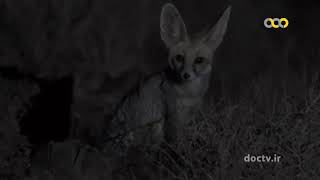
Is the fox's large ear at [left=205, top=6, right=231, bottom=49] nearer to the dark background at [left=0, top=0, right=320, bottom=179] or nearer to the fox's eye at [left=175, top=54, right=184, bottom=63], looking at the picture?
the fox's eye at [left=175, top=54, right=184, bottom=63]

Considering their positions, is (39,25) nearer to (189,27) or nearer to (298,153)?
(189,27)

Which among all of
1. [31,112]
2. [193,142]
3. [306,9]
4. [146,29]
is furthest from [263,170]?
[306,9]

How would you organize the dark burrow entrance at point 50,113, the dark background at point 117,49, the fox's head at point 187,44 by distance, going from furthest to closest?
the dark burrow entrance at point 50,113
the dark background at point 117,49
the fox's head at point 187,44

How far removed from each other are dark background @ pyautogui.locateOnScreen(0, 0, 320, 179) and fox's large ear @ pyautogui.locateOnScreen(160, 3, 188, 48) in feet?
2.19

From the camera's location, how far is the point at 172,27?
688 cm

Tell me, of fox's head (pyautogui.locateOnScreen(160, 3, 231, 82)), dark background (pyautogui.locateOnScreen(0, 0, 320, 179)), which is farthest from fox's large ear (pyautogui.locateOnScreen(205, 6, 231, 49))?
dark background (pyautogui.locateOnScreen(0, 0, 320, 179))

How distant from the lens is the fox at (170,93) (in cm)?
679

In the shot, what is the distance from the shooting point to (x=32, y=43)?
824 centimetres

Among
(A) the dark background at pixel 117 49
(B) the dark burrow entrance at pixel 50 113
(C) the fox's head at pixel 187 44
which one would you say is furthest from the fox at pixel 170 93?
(B) the dark burrow entrance at pixel 50 113

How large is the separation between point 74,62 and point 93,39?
0.58 meters

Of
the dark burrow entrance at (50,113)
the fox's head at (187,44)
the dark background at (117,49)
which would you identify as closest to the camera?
the fox's head at (187,44)

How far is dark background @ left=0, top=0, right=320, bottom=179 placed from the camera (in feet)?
27.1

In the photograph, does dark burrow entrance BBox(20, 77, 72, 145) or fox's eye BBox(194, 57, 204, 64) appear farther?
dark burrow entrance BBox(20, 77, 72, 145)

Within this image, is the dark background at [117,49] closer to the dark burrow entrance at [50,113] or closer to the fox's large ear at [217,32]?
the dark burrow entrance at [50,113]
